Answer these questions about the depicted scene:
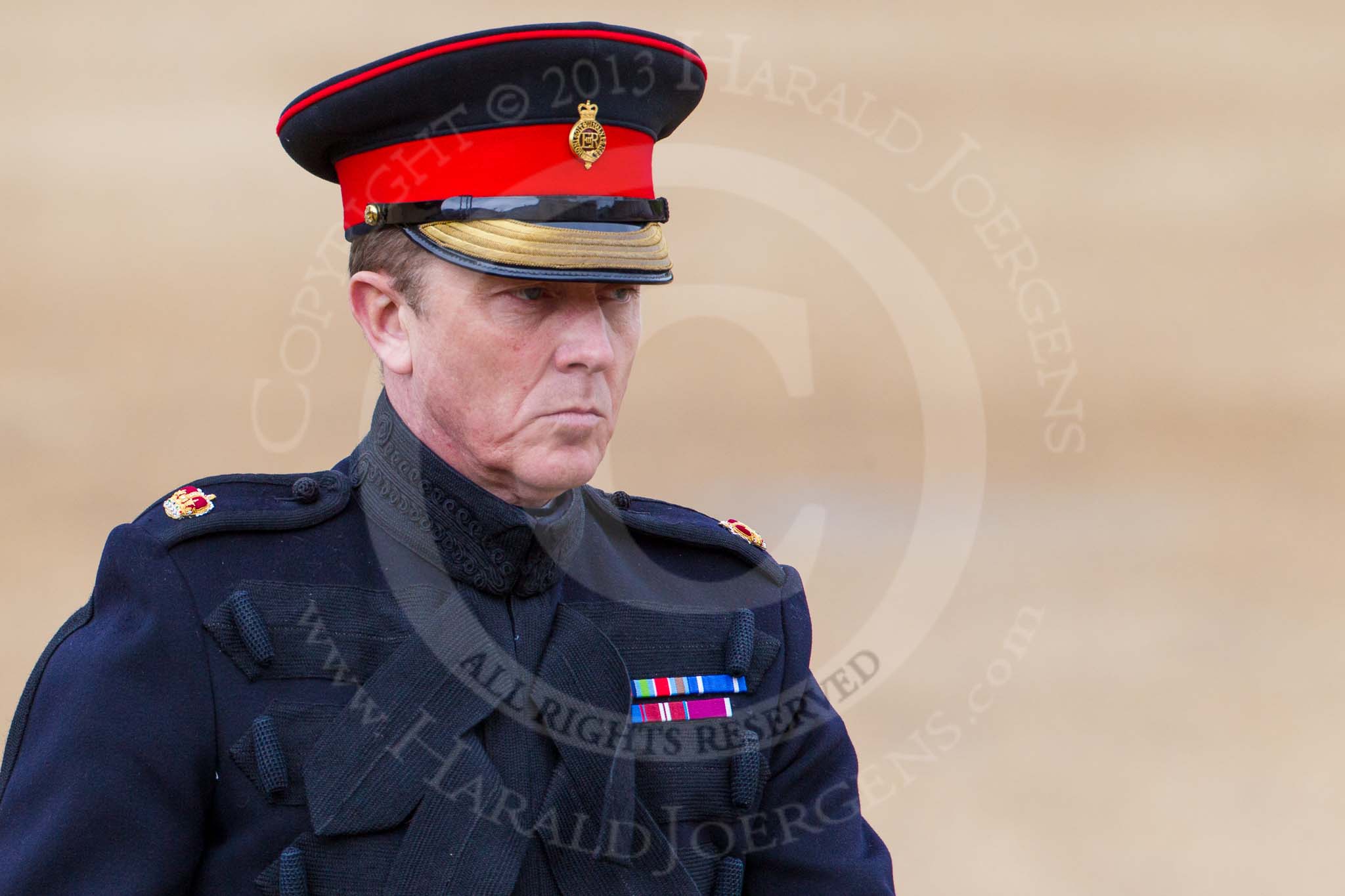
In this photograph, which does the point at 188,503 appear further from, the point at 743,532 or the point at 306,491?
the point at 743,532

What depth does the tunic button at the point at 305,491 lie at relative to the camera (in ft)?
4.84

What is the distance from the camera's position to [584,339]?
4.61 ft

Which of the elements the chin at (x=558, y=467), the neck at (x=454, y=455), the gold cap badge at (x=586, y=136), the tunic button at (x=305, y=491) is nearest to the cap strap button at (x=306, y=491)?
the tunic button at (x=305, y=491)

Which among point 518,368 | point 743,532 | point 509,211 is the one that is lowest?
point 743,532

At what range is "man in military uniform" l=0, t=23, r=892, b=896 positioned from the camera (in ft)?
4.33

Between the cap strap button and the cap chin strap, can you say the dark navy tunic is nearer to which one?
the cap strap button

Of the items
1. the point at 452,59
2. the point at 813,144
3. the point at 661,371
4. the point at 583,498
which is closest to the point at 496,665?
the point at 583,498

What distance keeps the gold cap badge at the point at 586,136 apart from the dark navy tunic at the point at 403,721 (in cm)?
30

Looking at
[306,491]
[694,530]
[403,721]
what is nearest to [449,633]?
[403,721]

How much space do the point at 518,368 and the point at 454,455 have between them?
117 mm

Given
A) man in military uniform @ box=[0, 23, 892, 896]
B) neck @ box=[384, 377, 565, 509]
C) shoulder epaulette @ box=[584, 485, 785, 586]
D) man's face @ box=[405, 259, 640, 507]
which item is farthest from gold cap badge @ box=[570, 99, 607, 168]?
shoulder epaulette @ box=[584, 485, 785, 586]

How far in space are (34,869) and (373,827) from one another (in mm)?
266

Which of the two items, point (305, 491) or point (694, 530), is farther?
point (694, 530)

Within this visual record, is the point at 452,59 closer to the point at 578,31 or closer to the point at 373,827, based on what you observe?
the point at 578,31
